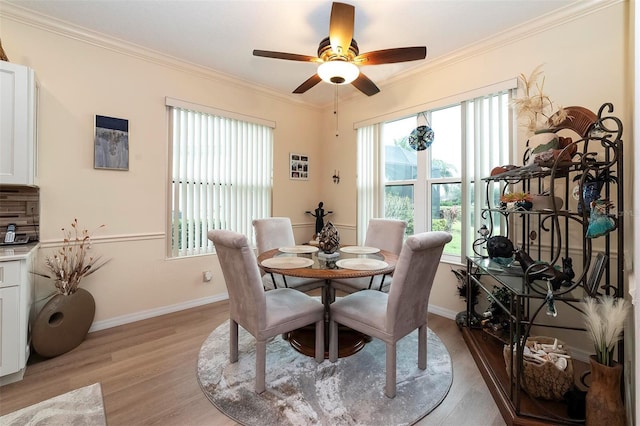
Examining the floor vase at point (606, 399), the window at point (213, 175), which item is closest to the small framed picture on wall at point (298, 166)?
the window at point (213, 175)

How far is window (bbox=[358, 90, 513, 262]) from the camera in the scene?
2.68 meters

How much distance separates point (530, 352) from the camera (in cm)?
173

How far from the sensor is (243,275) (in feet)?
5.60

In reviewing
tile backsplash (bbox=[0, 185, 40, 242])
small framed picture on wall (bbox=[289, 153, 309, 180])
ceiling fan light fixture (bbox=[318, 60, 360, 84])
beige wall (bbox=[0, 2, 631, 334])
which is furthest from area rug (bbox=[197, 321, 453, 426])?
small framed picture on wall (bbox=[289, 153, 309, 180])

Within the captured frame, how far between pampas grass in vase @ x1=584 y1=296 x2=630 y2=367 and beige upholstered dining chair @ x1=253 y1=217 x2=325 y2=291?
185cm

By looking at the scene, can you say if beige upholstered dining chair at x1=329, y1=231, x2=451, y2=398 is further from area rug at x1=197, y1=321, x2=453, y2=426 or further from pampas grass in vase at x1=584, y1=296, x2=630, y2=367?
pampas grass in vase at x1=584, y1=296, x2=630, y2=367

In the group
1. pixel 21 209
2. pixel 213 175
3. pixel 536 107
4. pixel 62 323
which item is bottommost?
pixel 62 323

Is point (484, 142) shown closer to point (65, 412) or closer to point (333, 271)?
point (333, 271)

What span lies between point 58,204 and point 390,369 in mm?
3045

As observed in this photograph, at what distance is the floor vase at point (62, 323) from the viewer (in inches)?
81.6

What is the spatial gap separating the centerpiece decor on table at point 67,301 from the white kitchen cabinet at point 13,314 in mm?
224

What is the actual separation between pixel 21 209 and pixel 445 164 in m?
4.04

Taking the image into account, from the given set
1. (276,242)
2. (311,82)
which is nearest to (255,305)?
(276,242)

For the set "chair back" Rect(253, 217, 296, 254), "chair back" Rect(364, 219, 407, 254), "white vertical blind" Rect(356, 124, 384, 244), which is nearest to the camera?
"chair back" Rect(364, 219, 407, 254)
